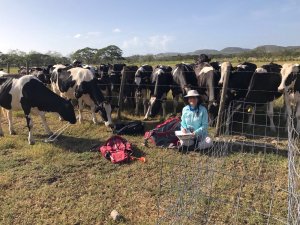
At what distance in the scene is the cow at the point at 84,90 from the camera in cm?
1014

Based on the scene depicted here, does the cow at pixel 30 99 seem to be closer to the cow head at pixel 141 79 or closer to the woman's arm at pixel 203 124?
the woman's arm at pixel 203 124

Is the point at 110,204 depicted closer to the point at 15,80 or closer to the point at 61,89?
the point at 15,80

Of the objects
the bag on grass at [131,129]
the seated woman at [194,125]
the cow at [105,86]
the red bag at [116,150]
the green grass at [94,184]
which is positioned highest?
the cow at [105,86]

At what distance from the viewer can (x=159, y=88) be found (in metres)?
11.6

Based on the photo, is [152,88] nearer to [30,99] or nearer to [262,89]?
[262,89]

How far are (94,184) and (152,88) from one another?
21.3 ft

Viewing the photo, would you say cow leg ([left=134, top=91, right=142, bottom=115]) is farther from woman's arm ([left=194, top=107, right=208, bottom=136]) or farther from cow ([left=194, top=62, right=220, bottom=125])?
woman's arm ([left=194, top=107, right=208, bottom=136])

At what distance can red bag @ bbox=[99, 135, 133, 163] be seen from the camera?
7359 millimetres

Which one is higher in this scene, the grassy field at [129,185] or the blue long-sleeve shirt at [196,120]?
the blue long-sleeve shirt at [196,120]

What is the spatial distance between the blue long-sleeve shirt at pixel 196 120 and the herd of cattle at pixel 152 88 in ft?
5.48

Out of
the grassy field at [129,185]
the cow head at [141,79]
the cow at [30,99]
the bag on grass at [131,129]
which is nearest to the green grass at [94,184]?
the grassy field at [129,185]

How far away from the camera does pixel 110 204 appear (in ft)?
18.2

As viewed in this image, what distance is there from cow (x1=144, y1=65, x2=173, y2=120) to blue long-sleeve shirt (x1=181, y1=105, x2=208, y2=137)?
3.57 meters

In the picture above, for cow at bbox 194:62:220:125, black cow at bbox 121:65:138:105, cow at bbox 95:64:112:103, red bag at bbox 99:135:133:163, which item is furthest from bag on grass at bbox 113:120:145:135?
cow at bbox 95:64:112:103
